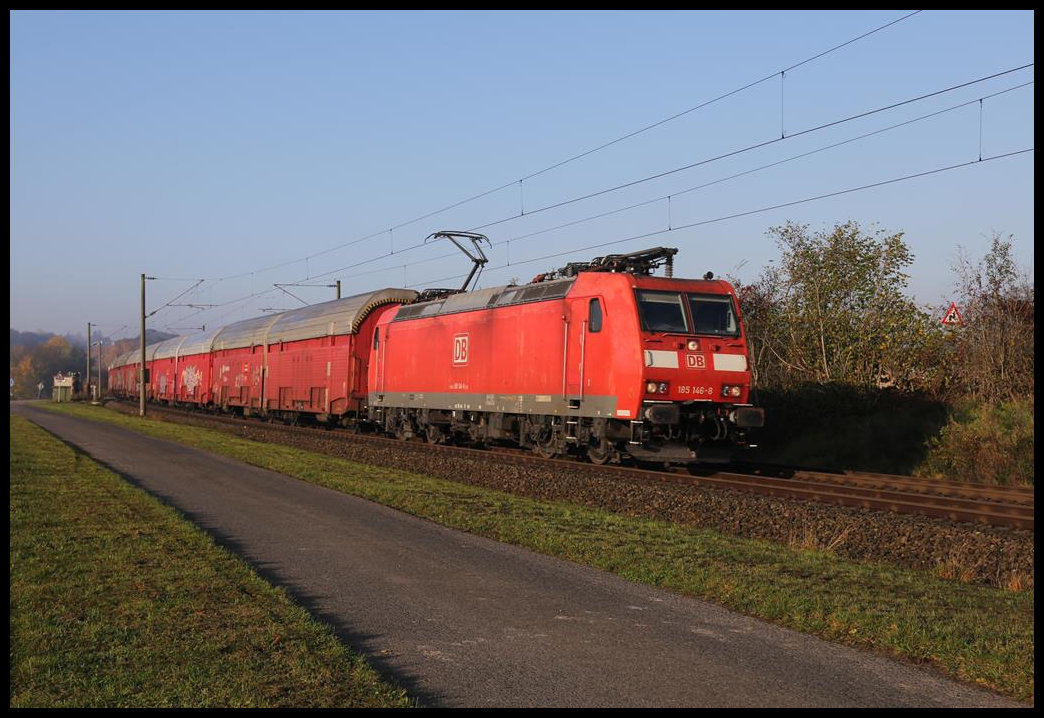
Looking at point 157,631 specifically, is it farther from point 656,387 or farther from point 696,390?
point 696,390

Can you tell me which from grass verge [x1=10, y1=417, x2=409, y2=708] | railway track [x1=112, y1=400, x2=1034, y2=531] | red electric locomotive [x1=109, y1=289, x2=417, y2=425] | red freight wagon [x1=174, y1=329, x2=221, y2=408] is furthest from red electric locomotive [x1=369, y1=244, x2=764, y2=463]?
red freight wagon [x1=174, y1=329, x2=221, y2=408]

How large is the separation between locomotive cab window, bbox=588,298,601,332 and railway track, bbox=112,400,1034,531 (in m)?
2.80

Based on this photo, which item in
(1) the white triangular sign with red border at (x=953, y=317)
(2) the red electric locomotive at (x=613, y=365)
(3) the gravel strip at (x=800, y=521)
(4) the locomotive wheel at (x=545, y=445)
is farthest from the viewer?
(1) the white triangular sign with red border at (x=953, y=317)

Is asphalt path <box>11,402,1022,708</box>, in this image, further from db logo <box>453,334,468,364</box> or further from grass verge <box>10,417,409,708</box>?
db logo <box>453,334,468,364</box>

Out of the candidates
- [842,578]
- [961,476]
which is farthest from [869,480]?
[842,578]

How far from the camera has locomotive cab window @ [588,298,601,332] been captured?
19.6 meters

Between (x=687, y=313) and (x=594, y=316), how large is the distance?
1.81 metres

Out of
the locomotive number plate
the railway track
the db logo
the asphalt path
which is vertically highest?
the db logo

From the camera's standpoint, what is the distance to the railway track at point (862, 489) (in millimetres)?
13969

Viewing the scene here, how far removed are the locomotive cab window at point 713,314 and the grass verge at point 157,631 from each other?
10817mm

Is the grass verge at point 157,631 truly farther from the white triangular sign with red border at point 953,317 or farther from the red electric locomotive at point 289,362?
the red electric locomotive at point 289,362

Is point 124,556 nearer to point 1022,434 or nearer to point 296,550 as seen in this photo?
point 296,550

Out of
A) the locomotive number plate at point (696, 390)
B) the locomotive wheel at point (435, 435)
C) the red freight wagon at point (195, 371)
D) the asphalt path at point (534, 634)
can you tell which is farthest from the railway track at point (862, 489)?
the red freight wagon at point (195, 371)

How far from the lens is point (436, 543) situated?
448 inches
